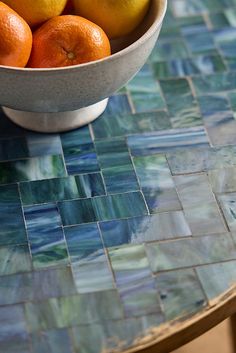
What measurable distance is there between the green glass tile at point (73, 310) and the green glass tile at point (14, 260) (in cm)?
5

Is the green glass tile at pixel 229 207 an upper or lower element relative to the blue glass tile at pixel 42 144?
lower

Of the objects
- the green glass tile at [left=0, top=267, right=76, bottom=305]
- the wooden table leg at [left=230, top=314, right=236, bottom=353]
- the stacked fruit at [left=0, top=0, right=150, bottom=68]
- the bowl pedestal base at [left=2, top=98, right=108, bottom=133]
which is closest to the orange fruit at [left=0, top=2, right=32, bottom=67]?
the stacked fruit at [left=0, top=0, right=150, bottom=68]

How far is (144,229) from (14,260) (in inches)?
5.6

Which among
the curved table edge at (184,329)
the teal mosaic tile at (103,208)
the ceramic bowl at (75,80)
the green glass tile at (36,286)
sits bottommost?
the curved table edge at (184,329)

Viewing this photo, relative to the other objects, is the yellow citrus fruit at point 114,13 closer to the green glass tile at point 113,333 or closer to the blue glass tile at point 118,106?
the blue glass tile at point 118,106

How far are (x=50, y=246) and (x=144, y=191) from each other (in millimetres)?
131

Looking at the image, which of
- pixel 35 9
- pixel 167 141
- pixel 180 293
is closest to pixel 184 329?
pixel 180 293

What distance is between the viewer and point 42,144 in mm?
893

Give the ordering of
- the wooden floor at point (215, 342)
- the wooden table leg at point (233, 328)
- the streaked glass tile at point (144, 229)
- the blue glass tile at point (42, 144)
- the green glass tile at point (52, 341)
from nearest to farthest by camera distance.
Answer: the green glass tile at point (52, 341) → the streaked glass tile at point (144, 229) → the blue glass tile at point (42, 144) → the wooden table leg at point (233, 328) → the wooden floor at point (215, 342)

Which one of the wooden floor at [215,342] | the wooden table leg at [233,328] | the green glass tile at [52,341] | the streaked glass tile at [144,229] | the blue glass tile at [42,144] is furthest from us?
the wooden floor at [215,342]

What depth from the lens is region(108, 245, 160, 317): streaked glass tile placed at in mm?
716

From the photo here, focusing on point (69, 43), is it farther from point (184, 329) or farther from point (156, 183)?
point (184, 329)

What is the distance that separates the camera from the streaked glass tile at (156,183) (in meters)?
0.82

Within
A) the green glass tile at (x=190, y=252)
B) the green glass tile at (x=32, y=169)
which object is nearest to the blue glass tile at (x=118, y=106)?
the green glass tile at (x=32, y=169)
